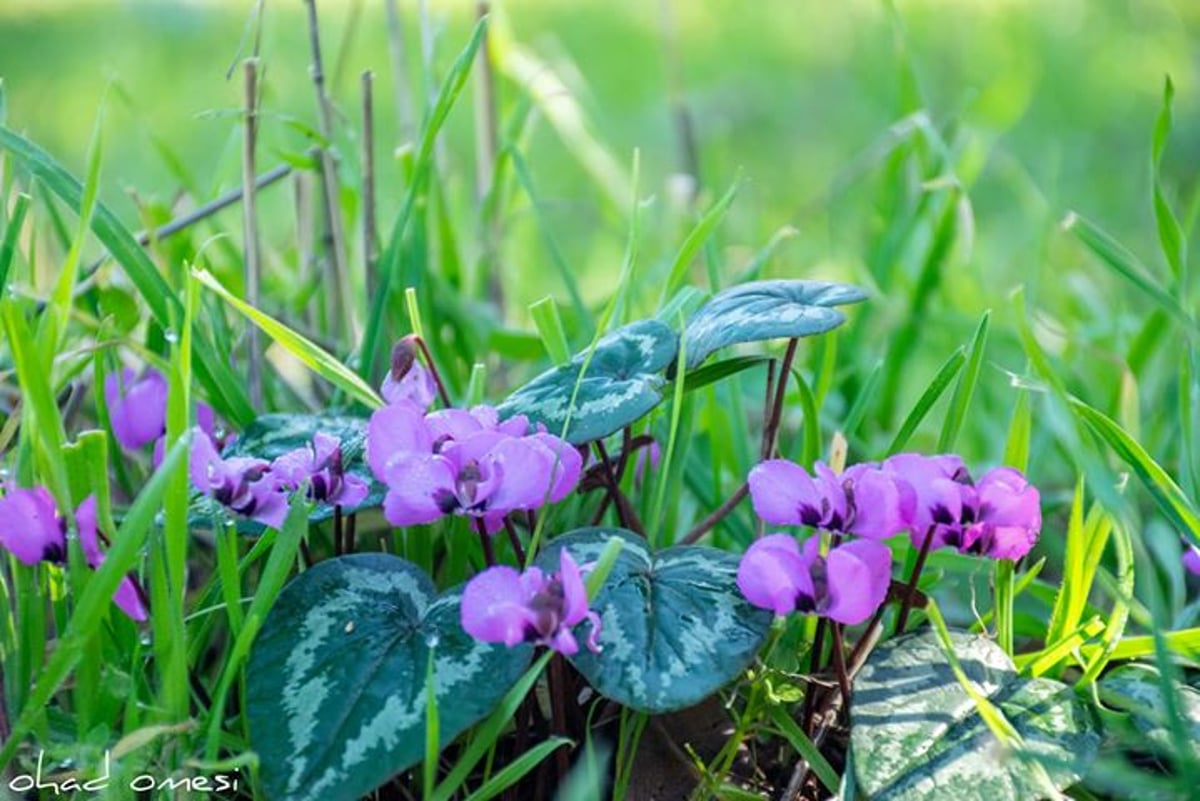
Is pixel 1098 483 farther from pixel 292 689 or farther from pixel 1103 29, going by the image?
pixel 1103 29

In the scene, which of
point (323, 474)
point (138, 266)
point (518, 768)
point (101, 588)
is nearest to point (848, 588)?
point (518, 768)

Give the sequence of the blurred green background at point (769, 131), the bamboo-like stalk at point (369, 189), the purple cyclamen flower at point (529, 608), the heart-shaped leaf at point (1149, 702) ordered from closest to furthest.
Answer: the purple cyclamen flower at point (529, 608), the heart-shaped leaf at point (1149, 702), the bamboo-like stalk at point (369, 189), the blurred green background at point (769, 131)

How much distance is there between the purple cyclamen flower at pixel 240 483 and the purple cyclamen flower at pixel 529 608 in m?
0.18

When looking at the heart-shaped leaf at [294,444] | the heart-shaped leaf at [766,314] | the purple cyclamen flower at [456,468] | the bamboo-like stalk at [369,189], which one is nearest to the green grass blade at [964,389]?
the heart-shaped leaf at [766,314]

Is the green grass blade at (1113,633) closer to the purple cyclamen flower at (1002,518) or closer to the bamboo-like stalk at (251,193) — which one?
the purple cyclamen flower at (1002,518)

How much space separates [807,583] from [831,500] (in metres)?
0.07

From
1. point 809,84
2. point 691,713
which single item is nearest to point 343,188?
point 691,713

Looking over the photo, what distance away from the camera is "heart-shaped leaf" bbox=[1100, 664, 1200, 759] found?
3.05ft

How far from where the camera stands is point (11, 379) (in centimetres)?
139

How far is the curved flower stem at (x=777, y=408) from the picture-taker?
1.04 metres

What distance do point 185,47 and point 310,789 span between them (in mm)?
4217

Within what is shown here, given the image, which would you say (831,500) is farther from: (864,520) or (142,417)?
(142,417)

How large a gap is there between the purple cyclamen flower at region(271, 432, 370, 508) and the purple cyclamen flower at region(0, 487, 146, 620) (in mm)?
122

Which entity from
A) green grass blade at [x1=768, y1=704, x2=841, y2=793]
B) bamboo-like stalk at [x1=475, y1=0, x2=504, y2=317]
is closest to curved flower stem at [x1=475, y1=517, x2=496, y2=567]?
green grass blade at [x1=768, y1=704, x2=841, y2=793]
